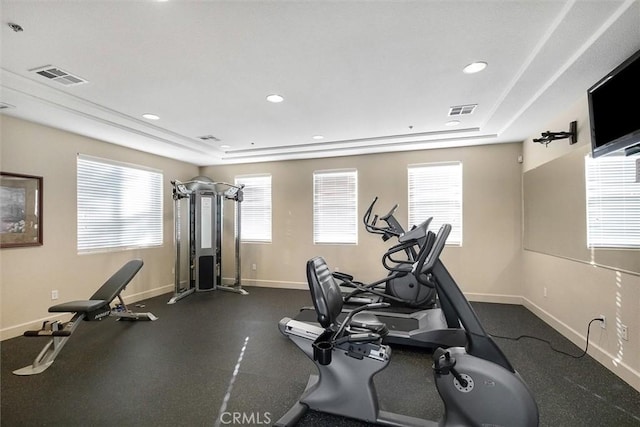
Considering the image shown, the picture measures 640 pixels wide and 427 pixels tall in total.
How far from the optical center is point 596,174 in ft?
9.36

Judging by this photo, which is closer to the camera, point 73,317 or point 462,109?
point 73,317

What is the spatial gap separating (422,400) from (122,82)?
12.2 ft

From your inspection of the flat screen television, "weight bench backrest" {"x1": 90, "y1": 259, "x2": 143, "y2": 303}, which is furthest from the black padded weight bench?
the flat screen television

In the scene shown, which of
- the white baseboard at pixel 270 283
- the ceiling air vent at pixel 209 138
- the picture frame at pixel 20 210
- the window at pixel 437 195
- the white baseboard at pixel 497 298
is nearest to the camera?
the picture frame at pixel 20 210

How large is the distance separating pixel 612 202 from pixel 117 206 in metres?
6.21

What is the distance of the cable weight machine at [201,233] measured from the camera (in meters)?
5.45

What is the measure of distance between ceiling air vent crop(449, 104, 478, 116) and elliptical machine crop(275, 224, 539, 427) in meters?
2.15

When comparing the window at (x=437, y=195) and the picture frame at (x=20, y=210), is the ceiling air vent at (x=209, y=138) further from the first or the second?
the window at (x=437, y=195)

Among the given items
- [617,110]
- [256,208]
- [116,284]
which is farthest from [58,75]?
[617,110]

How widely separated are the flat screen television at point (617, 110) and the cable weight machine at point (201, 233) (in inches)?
200

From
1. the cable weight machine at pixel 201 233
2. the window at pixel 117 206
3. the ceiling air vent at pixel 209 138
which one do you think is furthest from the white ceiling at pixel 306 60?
the cable weight machine at pixel 201 233

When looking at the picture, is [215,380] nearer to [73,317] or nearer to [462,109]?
[73,317]

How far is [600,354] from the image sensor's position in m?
2.81

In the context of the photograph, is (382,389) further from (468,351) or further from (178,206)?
(178,206)
